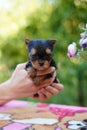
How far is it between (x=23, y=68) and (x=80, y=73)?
138 cm

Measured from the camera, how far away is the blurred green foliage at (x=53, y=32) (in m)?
2.61

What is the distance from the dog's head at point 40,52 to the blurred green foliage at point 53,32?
41.1 inches

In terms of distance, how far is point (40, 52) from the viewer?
1.22 m

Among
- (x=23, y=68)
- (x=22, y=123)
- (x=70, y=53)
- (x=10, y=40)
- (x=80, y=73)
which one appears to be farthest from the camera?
(x=10, y=40)

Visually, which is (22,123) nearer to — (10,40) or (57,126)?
(57,126)

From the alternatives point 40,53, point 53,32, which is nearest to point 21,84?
point 40,53

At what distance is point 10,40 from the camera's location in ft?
10.6

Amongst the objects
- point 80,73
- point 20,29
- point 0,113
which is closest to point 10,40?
point 20,29

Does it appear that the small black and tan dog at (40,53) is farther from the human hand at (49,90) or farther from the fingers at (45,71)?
the human hand at (49,90)

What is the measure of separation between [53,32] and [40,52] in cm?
161

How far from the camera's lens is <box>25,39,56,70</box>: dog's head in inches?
48.1

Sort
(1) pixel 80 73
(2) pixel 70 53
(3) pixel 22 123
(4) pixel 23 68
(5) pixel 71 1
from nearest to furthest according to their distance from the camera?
(2) pixel 70 53 → (3) pixel 22 123 → (4) pixel 23 68 → (5) pixel 71 1 → (1) pixel 80 73

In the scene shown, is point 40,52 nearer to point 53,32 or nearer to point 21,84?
point 21,84

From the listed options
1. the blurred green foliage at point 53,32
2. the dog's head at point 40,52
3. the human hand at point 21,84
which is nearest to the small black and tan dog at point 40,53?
the dog's head at point 40,52
